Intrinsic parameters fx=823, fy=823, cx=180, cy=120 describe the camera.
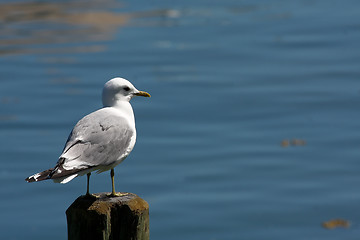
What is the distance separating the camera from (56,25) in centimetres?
2075

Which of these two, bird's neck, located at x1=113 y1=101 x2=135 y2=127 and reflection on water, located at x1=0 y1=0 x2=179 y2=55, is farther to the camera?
reflection on water, located at x1=0 y1=0 x2=179 y2=55

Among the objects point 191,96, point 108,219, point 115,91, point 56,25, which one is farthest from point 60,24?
point 108,219

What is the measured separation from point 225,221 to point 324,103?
4615 millimetres

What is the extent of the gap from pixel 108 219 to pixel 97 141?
0.74 m

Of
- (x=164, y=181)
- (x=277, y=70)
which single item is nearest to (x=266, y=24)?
(x=277, y=70)

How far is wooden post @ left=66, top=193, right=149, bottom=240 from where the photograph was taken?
18.1ft

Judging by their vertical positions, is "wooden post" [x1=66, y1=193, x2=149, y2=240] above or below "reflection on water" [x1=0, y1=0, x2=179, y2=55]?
below

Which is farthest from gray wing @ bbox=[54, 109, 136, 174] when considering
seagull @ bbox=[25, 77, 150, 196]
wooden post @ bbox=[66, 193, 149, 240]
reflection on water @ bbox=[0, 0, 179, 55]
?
reflection on water @ bbox=[0, 0, 179, 55]

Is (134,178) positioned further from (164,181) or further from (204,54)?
(204,54)

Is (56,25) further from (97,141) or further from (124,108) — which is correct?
(97,141)

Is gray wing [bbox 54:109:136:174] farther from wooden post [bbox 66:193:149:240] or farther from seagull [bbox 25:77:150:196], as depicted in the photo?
wooden post [bbox 66:193:149:240]

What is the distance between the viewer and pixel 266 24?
2005 cm

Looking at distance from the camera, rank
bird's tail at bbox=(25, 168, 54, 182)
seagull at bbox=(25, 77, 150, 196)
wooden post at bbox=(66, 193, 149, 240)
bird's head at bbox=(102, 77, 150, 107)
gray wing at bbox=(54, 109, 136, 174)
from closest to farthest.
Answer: bird's tail at bbox=(25, 168, 54, 182) < wooden post at bbox=(66, 193, 149, 240) < seagull at bbox=(25, 77, 150, 196) < gray wing at bbox=(54, 109, 136, 174) < bird's head at bbox=(102, 77, 150, 107)

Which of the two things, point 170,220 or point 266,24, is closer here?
point 170,220
